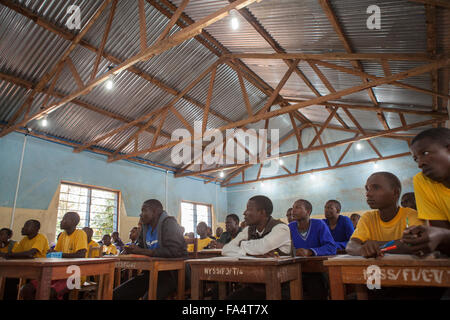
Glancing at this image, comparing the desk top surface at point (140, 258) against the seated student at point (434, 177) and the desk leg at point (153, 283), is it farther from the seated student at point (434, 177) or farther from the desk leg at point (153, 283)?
the seated student at point (434, 177)

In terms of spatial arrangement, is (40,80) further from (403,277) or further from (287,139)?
(287,139)

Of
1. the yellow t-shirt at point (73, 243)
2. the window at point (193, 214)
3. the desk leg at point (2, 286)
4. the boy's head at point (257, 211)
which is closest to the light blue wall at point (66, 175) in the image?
the window at point (193, 214)

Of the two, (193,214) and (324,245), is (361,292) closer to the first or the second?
(324,245)

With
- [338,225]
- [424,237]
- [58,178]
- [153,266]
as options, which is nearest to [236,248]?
[153,266]

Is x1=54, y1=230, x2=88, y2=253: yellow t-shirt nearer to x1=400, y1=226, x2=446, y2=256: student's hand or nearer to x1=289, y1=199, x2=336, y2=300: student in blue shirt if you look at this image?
x1=289, y1=199, x2=336, y2=300: student in blue shirt

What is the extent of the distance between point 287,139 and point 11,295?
39.9 feet

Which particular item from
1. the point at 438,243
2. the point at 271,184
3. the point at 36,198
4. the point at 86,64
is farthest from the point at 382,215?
the point at 271,184

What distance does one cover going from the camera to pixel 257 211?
3123 millimetres

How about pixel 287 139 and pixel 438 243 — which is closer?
pixel 438 243

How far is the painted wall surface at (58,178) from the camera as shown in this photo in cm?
807

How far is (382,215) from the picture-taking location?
7.87ft

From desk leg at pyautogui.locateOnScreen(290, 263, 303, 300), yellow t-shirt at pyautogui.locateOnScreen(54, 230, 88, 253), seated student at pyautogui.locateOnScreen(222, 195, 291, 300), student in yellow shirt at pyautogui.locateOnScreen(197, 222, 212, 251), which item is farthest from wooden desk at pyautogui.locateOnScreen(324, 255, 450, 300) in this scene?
student in yellow shirt at pyautogui.locateOnScreen(197, 222, 212, 251)

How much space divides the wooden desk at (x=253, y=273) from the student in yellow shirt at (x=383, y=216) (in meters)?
0.49

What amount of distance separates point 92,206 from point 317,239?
27.1 ft
